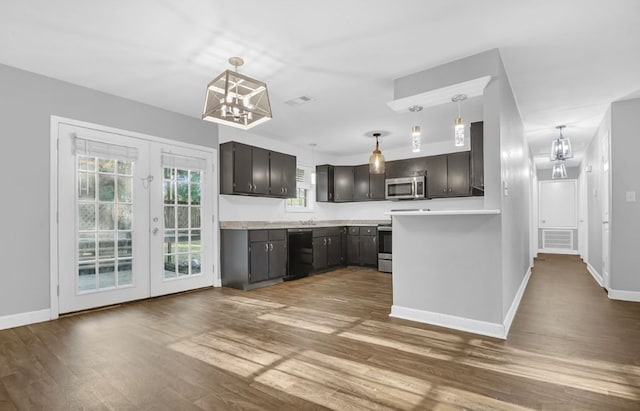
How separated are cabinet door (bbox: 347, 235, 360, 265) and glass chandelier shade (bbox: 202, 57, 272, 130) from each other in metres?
4.16

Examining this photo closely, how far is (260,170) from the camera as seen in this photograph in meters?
5.44

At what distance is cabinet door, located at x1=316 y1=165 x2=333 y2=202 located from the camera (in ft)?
23.8

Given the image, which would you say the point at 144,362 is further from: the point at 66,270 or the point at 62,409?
the point at 66,270

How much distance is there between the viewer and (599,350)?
8.23 ft

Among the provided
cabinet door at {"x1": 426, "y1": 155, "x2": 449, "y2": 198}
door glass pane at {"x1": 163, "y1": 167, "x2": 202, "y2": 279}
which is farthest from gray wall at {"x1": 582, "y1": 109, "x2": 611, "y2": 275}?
door glass pane at {"x1": 163, "y1": 167, "x2": 202, "y2": 279}

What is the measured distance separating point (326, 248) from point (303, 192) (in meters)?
1.46

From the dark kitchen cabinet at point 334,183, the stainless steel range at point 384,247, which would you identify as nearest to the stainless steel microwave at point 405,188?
the stainless steel range at point 384,247

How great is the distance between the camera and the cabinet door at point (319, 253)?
6059mm

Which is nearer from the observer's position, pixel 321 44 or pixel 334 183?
pixel 321 44

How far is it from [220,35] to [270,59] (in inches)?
21.2

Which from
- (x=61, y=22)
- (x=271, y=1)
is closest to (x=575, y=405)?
(x=271, y=1)

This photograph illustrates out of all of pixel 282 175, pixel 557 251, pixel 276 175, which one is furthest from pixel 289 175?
pixel 557 251

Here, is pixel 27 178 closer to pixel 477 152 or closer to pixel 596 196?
pixel 477 152

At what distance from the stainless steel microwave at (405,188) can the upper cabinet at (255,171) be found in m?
1.99
